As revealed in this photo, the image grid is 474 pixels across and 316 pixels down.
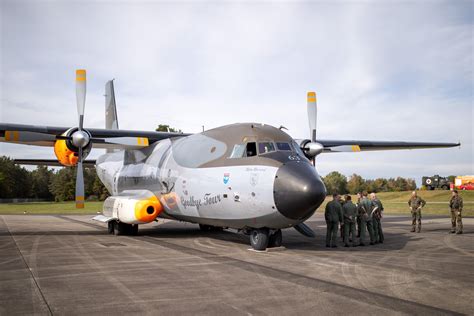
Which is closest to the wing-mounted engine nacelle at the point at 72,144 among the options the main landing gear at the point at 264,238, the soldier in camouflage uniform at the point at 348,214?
the main landing gear at the point at 264,238

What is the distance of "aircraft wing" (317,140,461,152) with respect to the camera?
787 inches

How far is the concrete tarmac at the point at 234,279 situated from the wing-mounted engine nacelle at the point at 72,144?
156 inches

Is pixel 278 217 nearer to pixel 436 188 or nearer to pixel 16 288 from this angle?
pixel 16 288

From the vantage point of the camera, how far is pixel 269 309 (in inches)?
225

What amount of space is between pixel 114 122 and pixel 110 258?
46.9 ft

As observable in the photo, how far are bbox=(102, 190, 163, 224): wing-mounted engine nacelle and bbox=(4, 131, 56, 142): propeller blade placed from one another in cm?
354

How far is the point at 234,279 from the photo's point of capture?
7.67 m

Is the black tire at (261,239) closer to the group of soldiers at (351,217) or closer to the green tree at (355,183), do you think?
the group of soldiers at (351,217)

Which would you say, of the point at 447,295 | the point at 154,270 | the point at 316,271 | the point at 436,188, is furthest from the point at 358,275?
the point at 436,188

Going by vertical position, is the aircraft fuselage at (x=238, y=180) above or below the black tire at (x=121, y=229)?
above

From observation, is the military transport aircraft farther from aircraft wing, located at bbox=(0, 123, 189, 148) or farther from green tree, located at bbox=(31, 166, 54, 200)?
green tree, located at bbox=(31, 166, 54, 200)

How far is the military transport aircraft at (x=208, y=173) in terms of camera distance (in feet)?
34.3

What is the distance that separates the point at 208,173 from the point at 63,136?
21.3 feet

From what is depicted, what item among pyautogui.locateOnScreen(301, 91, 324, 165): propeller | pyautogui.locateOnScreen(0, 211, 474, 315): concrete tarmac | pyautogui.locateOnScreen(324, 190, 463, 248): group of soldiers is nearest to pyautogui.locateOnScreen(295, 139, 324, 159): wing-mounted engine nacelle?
pyautogui.locateOnScreen(301, 91, 324, 165): propeller
